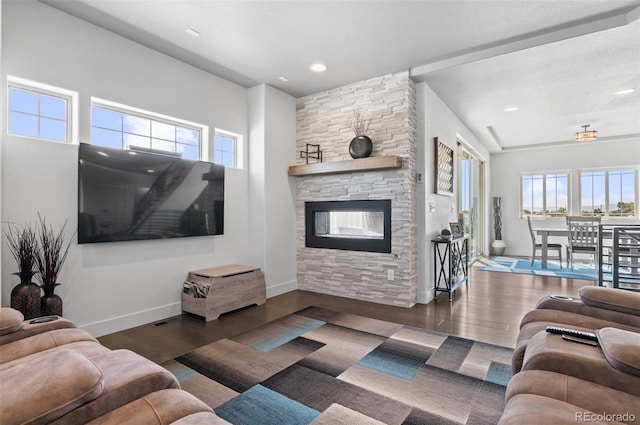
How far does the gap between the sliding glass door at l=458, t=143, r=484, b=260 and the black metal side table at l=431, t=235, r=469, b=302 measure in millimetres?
1383

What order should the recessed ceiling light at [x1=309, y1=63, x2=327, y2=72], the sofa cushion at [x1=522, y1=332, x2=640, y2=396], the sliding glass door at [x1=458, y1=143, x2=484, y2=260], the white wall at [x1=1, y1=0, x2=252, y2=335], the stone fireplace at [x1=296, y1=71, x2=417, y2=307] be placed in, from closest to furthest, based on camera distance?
the sofa cushion at [x1=522, y1=332, x2=640, y2=396]
the white wall at [x1=1, y1=0, x2=252, y2=335]
the recessed ceiling light at [x1=309, y1=63, x2=327, y2=72]
the stone fireplace at [x1=296, y1=71, x2=417, y2=307]
the sliding glass door at [x1=458, y1=143, x2=484, y2=260]

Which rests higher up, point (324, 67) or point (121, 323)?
point (324, 67)

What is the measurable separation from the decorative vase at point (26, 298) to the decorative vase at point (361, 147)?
339cm

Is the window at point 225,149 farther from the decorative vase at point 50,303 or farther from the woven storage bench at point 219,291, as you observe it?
the decorative vase at point 50,303

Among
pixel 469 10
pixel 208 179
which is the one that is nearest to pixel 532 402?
pixel 469 10

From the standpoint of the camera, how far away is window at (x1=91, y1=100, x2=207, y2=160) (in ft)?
10.3

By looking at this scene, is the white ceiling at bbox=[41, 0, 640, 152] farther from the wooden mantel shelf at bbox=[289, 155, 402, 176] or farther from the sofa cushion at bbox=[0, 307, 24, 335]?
the sofa cushion at bbox=[0, 307, 24, 335]

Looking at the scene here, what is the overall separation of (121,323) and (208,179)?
1.76m

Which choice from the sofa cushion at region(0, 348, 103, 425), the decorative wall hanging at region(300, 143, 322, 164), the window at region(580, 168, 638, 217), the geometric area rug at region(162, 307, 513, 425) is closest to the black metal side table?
the geometric area rug at region(162, 307, 513, 425)

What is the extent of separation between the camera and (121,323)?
3.19 m

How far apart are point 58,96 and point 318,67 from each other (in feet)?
8.52

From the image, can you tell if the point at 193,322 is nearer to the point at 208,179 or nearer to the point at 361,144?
the point at 208,179

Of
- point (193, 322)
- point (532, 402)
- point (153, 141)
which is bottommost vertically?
point (193, 322)

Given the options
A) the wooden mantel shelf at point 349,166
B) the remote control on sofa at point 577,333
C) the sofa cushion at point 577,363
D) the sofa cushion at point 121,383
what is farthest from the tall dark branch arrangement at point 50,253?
the remote control on sofa at point 577,333
